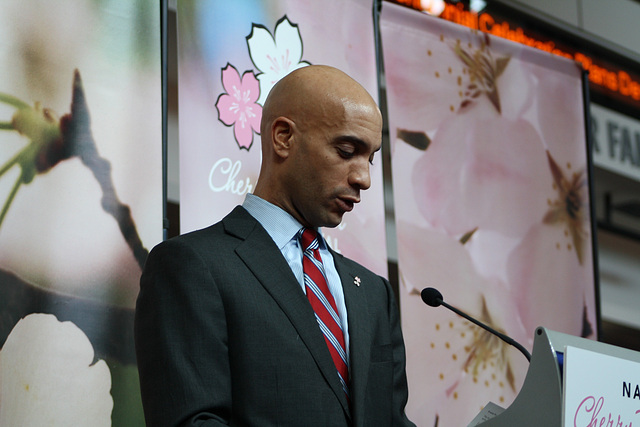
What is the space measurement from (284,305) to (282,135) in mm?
419

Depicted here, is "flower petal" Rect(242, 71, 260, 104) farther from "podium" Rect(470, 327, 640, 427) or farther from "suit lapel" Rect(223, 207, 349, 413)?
"podium" Rect(470, 327, 640, 427)

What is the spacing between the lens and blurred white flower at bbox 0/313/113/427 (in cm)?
233

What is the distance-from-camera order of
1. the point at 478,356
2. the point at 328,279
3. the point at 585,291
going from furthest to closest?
1. the point at 585,291
2. the point at 478,356
3. the point at 328,279

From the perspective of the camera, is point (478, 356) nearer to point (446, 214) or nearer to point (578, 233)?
point (446, 214)

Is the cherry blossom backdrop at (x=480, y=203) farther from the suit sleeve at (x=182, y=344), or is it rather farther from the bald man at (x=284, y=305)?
the suit sleeve at (x=182, y=344)

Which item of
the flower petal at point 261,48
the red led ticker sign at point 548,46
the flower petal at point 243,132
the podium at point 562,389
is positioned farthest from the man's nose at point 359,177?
the red led ticker sign at point 548,46

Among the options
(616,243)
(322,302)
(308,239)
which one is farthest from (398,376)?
(616,243)

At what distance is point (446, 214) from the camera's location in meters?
3.56

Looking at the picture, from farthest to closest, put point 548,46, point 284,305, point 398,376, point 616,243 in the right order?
point 616,243, point 548,46, point 398,376, point 284,305

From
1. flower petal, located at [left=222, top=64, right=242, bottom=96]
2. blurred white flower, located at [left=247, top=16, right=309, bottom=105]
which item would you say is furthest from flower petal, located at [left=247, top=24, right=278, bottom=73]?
flower petal, located at [left=222, top=64, right=242, bottom=96]

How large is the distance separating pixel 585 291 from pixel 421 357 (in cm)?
109

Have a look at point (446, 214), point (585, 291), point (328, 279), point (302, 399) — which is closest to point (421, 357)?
point (446, 214)

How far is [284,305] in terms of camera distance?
1.73 metres

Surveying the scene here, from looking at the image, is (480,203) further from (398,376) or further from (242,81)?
(398,376)
